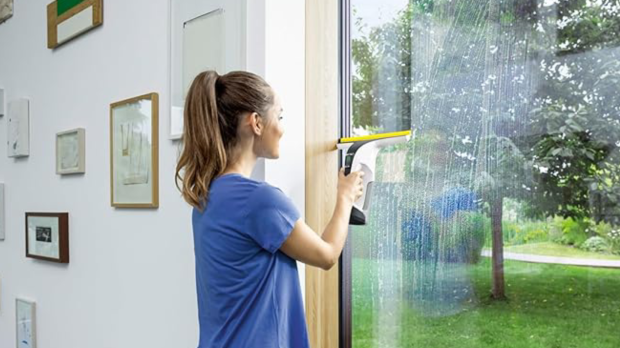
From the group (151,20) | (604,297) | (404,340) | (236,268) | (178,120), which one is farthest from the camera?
(151,20)

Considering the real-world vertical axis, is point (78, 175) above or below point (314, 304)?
A: above

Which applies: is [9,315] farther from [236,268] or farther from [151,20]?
[236,268]

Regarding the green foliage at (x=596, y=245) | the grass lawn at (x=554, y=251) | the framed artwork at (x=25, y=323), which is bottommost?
A: the framed artwork at (x=25, y=323)

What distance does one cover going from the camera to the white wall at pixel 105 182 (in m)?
1.40

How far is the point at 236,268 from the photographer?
1.16 m

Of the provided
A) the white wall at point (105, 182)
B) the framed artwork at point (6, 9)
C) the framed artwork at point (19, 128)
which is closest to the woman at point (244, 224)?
the white wall at point (105, 182)

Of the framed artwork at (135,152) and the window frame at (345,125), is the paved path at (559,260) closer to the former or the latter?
the window frame at (345,125)

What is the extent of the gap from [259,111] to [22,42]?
170 centimetres

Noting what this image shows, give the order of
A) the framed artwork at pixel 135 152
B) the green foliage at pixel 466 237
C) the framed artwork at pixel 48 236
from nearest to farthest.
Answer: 1. the green foliage at pixel 466 237
2. the framed artwork at pixel 135 152
3. the framed artwork at pixel 48 236

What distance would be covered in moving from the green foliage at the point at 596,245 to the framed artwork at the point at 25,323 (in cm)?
203

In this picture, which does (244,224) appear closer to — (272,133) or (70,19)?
(272,133)

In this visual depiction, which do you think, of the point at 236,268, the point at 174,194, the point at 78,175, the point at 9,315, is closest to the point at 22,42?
the point at 78,175

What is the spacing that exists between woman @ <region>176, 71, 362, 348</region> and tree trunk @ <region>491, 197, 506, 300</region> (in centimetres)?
Result: 29

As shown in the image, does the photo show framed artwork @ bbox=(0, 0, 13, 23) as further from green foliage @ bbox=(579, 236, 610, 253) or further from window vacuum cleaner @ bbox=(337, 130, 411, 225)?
green foliage @ bbox=(579, 236, 610, 253)
